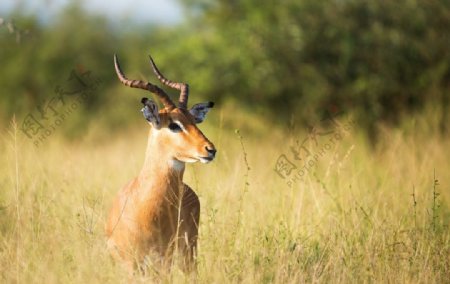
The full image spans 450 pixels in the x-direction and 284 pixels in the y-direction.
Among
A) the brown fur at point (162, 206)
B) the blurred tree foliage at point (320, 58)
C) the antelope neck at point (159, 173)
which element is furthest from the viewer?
the blurred tree foliage at point (320, 58)

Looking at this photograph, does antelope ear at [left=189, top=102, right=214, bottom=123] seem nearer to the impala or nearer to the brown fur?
the impala

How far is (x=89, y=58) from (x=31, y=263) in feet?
60.4

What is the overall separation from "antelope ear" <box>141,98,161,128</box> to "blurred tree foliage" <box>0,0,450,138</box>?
9.54m

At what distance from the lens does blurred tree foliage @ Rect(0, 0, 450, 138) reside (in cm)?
1633

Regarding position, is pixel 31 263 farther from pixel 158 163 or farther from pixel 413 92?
pixel 413 92

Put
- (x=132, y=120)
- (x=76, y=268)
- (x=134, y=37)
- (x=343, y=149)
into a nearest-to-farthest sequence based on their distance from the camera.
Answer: (x=76, y=268)
(x=343, y=149)
(x=132, y=120)
(x=134, y=37)

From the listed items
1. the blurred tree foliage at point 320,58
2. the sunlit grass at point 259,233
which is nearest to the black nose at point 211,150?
the sunlit grass at point 259,233

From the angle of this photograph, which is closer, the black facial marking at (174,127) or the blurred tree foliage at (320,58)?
the black facial marking at (174,127)

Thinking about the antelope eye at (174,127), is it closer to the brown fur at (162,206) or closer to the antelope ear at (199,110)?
the brown fur at (162,206)

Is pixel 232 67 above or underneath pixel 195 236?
above

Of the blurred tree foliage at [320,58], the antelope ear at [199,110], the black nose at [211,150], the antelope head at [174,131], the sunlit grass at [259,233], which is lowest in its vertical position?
the sunlit grass at [259,233]

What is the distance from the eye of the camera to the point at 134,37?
26.9 metres

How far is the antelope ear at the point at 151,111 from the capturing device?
6699 millimetres

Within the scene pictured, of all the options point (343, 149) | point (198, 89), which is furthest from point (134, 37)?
point (343, 149)
